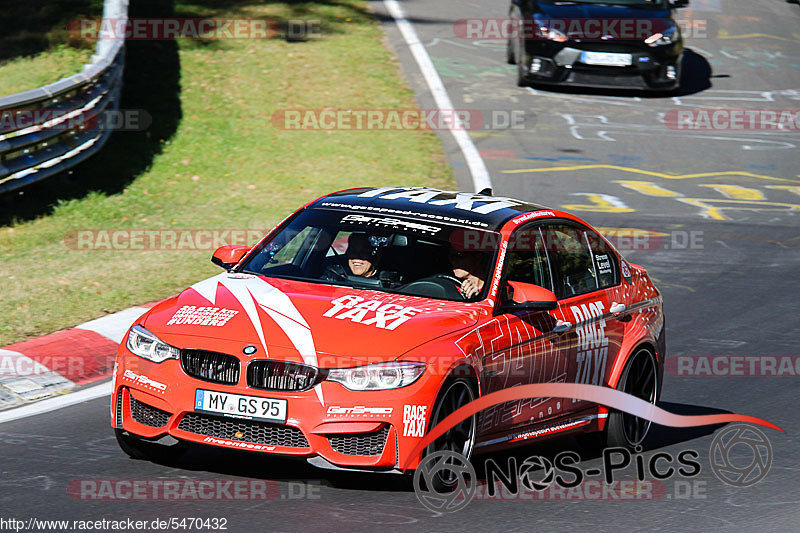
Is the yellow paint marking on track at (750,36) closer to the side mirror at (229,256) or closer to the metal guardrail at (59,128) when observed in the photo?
the metal guardrail at (59,128)

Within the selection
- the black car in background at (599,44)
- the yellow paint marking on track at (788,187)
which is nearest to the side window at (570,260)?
the yellow paint marking on track at (788,187)

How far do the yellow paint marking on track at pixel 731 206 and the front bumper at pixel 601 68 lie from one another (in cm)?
462

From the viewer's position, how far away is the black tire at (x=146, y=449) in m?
6.90

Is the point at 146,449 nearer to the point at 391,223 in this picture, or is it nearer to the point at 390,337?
the point at 390,337

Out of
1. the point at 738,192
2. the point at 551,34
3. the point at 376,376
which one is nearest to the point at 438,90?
the point at 551,34

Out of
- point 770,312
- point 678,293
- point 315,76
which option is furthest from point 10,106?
point 315,76

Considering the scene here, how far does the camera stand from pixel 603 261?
27.2ft

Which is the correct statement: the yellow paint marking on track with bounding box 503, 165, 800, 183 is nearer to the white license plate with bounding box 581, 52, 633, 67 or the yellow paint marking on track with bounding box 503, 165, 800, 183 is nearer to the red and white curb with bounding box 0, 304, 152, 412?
the white license plate with bounding box 581, 52, 633, 67

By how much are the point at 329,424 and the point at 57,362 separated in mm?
3598

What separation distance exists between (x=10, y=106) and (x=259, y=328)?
816cm

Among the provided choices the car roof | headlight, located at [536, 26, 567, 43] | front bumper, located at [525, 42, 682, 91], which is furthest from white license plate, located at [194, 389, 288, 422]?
front bumper, located at [525, 42, 682, 91]

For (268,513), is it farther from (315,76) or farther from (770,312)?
(315,76)

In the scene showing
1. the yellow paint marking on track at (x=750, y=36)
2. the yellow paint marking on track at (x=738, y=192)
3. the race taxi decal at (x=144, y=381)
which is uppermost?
the race taxi decal at (x=144, y=381)

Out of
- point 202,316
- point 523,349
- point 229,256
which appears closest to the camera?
point 202,316
